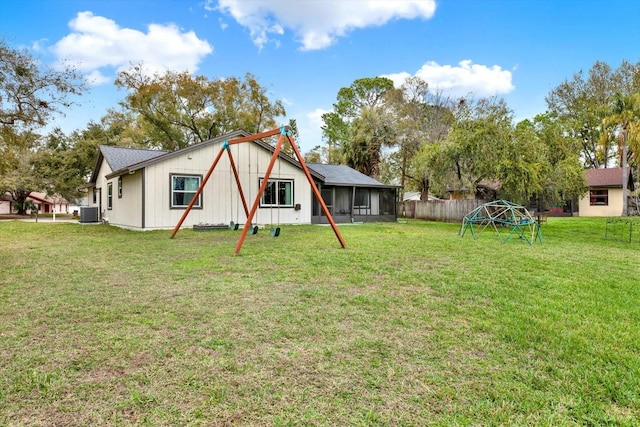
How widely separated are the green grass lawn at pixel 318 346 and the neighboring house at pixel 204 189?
22.6 feet

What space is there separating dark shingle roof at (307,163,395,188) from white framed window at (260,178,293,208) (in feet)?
7.17

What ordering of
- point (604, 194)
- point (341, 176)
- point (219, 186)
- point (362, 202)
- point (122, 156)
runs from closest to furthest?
point (219, 186) → point (122, 156) → point (341, 176) → point (362, 202) → point (604, 194)

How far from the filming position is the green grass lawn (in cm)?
198

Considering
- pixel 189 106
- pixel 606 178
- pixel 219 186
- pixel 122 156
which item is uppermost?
pixel 189 106

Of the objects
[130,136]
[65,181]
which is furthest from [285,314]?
[65,181]

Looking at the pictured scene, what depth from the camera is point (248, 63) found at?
24.7 m

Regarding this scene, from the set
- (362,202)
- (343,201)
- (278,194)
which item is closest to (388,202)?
(362,202)

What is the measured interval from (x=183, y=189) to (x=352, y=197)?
826cm

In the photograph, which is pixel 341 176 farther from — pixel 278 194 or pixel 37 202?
pixel 37 202

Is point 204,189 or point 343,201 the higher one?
point 204,189

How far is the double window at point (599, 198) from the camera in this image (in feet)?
87.2

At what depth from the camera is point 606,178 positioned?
26906mm

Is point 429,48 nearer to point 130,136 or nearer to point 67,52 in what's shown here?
point 67,52

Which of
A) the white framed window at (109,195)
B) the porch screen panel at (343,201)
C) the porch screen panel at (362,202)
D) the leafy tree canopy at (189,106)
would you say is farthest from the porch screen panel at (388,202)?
the white framed window at (109,195)
